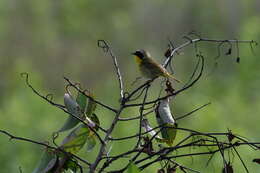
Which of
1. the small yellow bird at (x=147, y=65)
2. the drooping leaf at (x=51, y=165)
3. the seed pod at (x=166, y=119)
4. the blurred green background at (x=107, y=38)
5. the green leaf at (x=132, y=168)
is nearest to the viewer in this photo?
the green leaf at (x=132, y=168)

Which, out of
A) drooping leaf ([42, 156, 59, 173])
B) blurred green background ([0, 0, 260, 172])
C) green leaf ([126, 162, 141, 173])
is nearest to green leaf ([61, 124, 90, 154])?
drooping leaf ([42, 156, 59, 173])

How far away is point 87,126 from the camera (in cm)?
145

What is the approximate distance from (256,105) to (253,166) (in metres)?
2.85

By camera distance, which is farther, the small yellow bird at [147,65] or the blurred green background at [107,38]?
the blurred green background at [107,38]

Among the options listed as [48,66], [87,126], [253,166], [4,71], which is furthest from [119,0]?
[87,126]

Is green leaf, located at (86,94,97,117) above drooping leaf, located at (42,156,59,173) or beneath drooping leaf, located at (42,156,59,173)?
above

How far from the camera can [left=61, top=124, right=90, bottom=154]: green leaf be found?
1.46 m

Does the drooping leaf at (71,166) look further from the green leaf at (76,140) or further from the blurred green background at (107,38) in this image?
the blurred green background at (107,38)

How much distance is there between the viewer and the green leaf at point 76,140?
4.80 feet

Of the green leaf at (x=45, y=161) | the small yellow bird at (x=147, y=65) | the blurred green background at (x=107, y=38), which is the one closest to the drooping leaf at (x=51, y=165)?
the green leaf at (x=45, y=161)

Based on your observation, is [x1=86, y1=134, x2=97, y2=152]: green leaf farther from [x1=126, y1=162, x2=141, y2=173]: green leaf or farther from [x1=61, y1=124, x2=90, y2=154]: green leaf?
[x1=126, y1=162, x2=141, y2=173]: green leaf

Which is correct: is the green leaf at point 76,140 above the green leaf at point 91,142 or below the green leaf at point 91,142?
below

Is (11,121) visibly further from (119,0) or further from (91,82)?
(119,0)

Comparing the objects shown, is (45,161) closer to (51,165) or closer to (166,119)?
(51,165)
